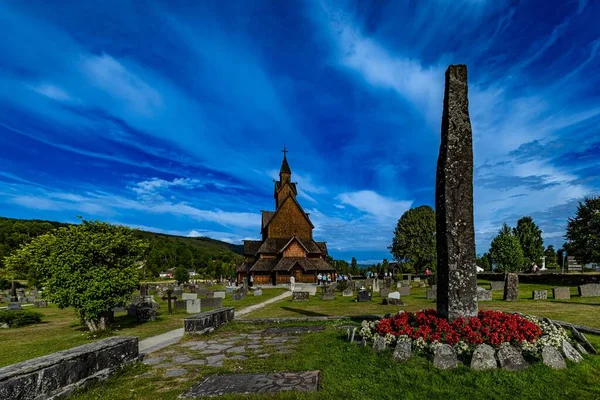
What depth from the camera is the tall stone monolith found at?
27.1 ft

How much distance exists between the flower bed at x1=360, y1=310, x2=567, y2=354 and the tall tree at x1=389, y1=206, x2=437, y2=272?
54544 mm

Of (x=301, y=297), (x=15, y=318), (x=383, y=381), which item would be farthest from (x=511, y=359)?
(x=15, y=318)

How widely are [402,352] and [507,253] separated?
43.3 m

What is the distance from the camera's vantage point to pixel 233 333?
11984 millimetres

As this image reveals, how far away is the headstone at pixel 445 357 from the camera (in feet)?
22.2

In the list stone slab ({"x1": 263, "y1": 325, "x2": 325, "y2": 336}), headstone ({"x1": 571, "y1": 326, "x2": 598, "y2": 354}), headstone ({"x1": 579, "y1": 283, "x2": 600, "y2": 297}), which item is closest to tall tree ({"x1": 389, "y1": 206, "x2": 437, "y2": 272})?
headstone ({"x1": 579, "y1": 283, "x2": 600, "y2": 297})

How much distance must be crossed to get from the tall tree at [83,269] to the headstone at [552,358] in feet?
42.0

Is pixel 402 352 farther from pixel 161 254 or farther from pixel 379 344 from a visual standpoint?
pixel 161 254

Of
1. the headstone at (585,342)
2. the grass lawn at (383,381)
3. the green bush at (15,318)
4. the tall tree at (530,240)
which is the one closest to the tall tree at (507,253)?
the tall tree at (530,240)

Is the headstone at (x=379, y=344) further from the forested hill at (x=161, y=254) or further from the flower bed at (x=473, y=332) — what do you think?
the forested hill at (x=161, y=254)

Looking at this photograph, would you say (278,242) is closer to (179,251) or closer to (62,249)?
(62,249)

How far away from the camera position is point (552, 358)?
6.70 meters

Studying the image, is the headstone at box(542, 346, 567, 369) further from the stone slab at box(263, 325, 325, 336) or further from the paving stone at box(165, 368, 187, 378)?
the paving stone at box(165, 368, 187, 378)

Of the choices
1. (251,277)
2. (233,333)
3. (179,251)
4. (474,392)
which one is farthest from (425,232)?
(179,251)
